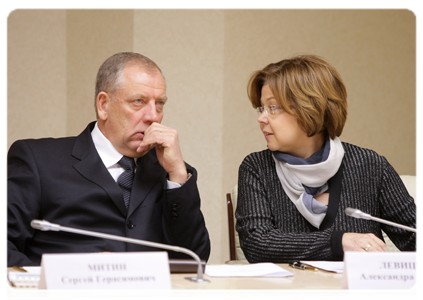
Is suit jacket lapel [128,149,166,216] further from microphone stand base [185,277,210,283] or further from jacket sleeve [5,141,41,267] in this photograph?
microphone stand base [185,277,210,283]

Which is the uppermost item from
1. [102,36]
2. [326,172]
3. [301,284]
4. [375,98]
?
[102,36]

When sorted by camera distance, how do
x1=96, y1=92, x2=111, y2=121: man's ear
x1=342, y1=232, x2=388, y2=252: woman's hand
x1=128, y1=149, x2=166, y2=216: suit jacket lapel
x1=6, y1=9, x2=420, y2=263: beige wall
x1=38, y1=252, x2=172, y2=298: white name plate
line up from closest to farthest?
x1=38, y1=252, x2=172, y2=298: white name plate → x1=342, y1=232, x2=388, y2=252: woman's hand → x1=128, y1=149, x2=166, y2=216: suit jacket lapel → x1=96, y1=92, x2=111, y2=121: man's ear → x1=6, y1=9, x2=420, y2=263: beige wall

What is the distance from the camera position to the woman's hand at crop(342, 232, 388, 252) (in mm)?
1543

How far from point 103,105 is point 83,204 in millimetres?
392

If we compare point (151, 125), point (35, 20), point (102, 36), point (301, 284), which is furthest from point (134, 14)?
point (301, 284)

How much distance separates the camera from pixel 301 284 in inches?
47.1

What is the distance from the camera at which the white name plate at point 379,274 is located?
1.08 m

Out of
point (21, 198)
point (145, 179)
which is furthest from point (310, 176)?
point (21, 198)

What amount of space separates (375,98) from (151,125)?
2421 millimetres

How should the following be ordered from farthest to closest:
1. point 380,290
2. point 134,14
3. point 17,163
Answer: point 134,14 → point 17,163 → point 380,290

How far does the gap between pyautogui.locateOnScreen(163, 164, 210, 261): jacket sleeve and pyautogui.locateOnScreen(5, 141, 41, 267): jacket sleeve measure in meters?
0.43

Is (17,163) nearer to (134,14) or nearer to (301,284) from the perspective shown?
(301,284)

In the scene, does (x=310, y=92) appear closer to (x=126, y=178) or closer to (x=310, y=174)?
(x=310, y=174)

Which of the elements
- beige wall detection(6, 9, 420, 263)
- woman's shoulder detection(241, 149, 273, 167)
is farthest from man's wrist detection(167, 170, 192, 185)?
→ beige wall detection(6, 9, 420, 263)
